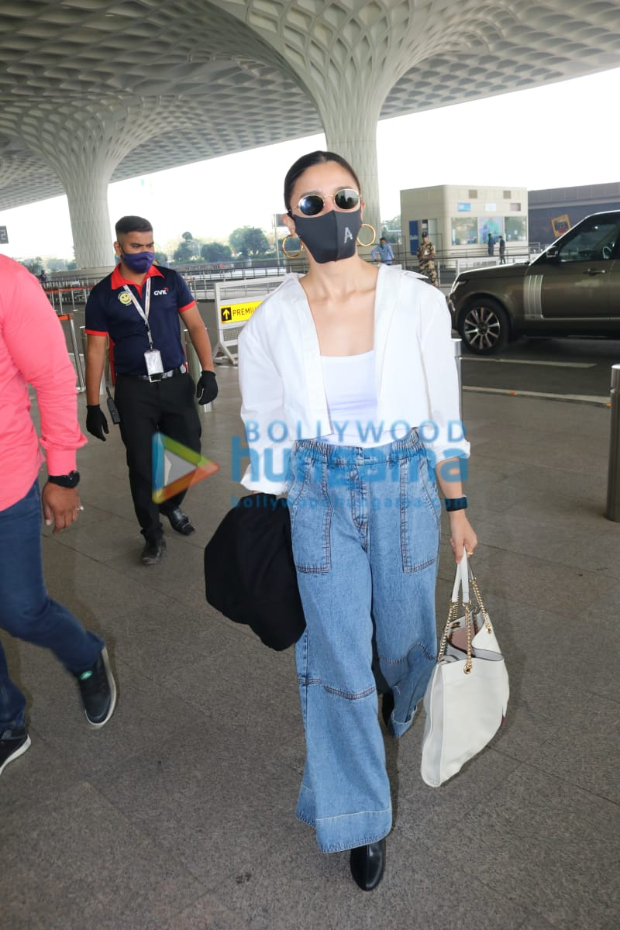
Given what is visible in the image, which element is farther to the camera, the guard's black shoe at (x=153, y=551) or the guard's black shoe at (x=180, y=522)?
the guard's black shoe at (x=180, y=522)

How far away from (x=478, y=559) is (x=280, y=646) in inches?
98.9

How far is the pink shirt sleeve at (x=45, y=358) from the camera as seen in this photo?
2311 mm

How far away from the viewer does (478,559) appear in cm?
442

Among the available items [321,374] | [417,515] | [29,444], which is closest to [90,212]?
[29,444]

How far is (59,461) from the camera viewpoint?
254cm

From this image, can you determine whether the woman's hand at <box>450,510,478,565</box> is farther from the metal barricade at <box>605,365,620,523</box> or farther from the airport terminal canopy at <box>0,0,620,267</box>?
the airport terminal canopy at <box>0,0,620,267</box>

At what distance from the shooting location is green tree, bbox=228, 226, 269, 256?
269 ft

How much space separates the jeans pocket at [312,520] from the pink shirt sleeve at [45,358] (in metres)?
0.83

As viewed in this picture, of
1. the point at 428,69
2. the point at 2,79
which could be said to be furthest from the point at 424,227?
the point at 2,79

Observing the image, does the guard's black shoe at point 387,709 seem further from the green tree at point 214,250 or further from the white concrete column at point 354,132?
the green tree at point 214,250

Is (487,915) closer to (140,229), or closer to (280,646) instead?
(280,646)

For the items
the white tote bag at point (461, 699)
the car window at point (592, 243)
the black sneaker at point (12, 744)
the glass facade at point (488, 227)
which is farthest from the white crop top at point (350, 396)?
the glass facade at point (488, 227)

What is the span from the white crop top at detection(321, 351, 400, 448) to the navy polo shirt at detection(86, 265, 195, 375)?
2760 mm

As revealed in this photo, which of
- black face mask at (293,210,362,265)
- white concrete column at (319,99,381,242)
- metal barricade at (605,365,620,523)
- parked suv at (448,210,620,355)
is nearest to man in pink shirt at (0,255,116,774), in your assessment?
black face mask at (293,210,362,265)
